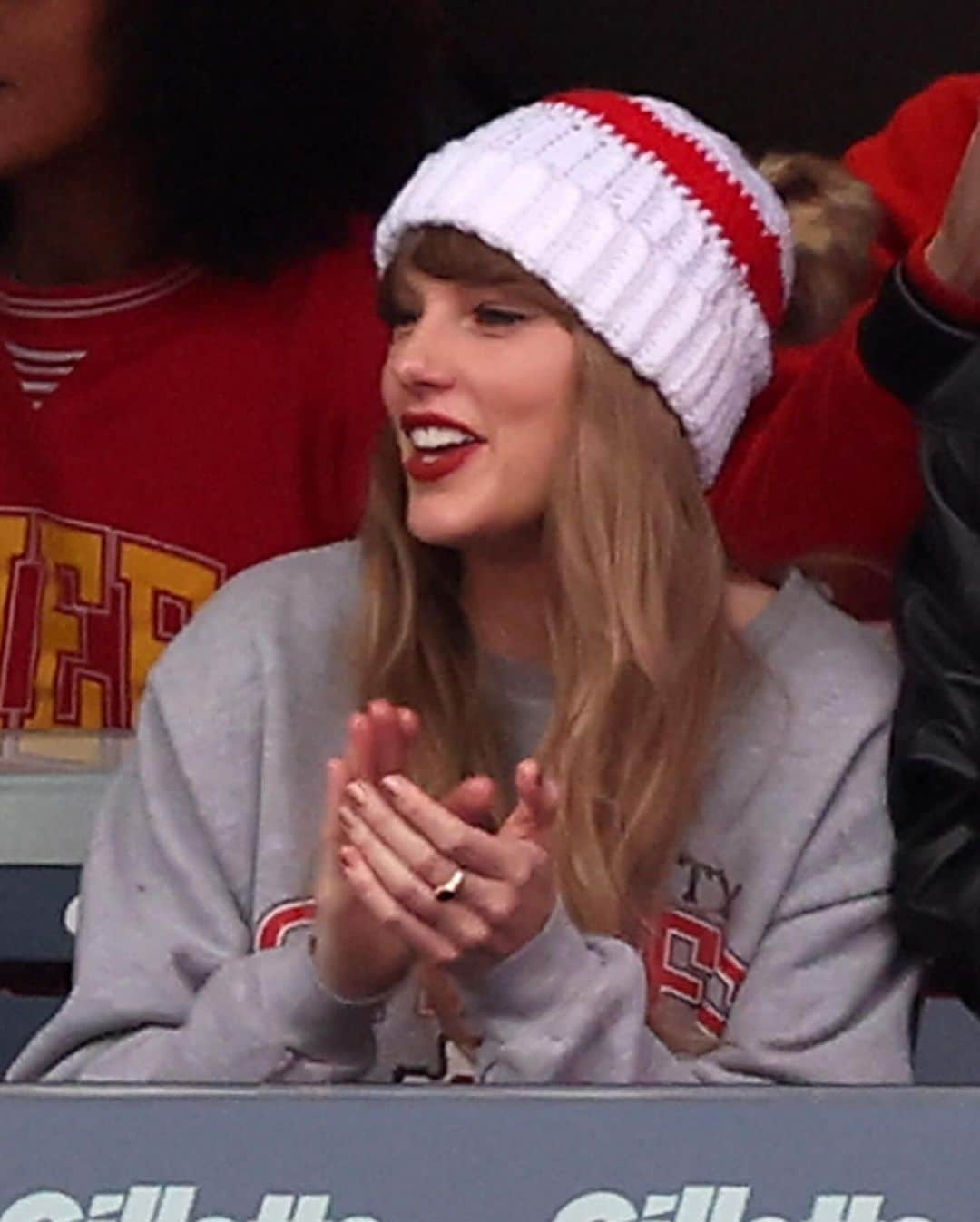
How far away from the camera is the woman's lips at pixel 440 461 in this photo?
1481 mm

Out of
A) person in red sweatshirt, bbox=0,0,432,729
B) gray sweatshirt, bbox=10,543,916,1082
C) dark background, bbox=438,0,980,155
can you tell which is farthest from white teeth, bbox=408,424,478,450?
dark background, bbox=438,0,980,155

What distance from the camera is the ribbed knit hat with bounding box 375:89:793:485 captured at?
1.51 m

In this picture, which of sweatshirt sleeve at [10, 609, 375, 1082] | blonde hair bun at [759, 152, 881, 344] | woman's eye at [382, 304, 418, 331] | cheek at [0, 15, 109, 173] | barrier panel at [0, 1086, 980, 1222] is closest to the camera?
barrier panel at [0, 1086, 980, 1222]

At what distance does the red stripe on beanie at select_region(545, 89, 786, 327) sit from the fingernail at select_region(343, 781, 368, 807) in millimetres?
436

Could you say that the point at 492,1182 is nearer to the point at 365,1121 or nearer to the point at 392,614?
the point at 365,1121

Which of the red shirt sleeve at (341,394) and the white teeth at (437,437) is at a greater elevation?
the white teeth at (437,437)

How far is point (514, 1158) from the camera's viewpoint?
44.1 inches

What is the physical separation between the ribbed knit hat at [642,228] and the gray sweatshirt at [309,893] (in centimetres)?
14

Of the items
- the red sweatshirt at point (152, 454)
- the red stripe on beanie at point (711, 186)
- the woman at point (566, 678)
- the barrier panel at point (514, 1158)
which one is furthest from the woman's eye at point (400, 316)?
the barrier panel at point (514, 1158)

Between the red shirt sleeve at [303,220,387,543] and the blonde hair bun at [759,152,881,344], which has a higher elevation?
the blonde hair bun at [759,152,881,344]

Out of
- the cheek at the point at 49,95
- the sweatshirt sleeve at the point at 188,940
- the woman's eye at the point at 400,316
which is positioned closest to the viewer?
the sweatshirt sleeve at the point at 188,940

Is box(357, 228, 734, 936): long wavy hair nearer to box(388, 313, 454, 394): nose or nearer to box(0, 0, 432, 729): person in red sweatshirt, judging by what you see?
box(388, 313, 454, 394): nose

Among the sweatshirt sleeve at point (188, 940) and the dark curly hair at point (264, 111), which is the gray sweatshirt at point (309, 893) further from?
the dark curly hair at point (264, 111)

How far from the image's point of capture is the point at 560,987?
1.30m
